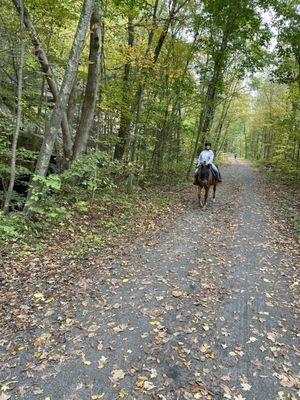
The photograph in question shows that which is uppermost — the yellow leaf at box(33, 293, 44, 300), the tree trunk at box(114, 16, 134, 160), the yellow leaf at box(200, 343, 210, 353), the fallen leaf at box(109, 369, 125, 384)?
the tree trunk at box(114, 16, 134, 160)

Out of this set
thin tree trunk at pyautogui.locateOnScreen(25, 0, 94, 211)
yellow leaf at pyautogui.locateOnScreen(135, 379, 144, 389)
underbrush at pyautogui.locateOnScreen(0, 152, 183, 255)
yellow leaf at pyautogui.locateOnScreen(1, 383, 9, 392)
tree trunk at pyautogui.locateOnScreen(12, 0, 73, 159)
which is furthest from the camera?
tree trunk at pyautogui.locateOnScreen(12, 0, 73, 159)

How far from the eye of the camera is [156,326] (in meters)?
4.80

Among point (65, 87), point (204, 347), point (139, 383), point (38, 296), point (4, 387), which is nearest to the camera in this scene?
point (4, 387)

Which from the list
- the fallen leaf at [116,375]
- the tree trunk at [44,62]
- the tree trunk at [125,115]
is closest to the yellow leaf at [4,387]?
the fallen leaf at [116,375]

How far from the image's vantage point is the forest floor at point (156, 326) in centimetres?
373

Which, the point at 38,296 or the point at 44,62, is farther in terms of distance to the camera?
the point at 44,62

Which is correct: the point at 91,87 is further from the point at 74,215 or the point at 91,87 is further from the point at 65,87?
the point at 74,215

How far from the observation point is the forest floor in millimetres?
3727

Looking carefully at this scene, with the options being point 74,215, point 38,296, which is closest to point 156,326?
point 38,296

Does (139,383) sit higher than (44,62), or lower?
lower

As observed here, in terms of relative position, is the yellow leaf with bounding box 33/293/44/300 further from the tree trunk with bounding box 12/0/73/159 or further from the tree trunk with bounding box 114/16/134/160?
the tree trunk with bounding box 114/16/134/160

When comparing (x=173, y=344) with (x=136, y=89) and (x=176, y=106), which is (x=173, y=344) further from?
(x=176, y=106)

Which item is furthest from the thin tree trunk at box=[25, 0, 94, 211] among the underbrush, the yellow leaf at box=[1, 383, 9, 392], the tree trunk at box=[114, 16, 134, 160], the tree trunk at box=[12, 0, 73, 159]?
the yellow leaf at box=[1, 383, 9, 392]

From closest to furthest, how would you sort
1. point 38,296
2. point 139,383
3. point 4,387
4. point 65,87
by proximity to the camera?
1. point 4,387
2. point 139,383
3. point 38,296
4. point 65,87
